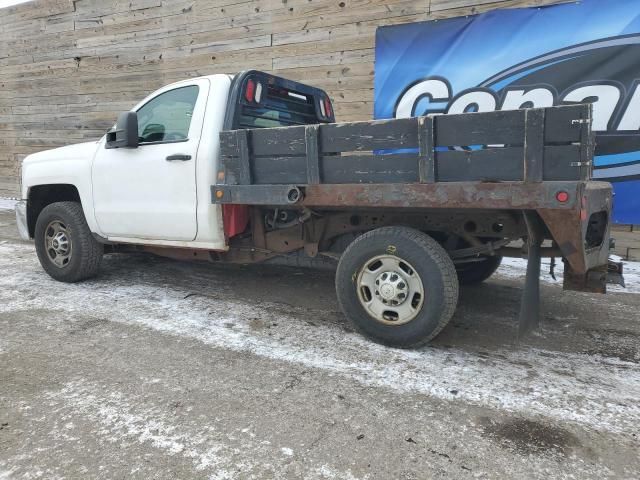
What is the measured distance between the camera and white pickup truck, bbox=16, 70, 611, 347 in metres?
2.71

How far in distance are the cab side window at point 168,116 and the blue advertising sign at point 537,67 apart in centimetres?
353

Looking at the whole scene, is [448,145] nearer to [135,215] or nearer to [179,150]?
[179,150]

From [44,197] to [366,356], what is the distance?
4168mm

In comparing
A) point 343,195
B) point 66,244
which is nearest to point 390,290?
point 343,195

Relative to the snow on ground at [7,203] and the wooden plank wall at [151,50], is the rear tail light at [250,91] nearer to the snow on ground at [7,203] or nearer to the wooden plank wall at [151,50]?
the wooden plank wall at [151,50]

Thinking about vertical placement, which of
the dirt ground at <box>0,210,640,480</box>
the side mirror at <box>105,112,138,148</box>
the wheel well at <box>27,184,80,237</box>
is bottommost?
the dirt ground at <box>0,210,640,480</box>

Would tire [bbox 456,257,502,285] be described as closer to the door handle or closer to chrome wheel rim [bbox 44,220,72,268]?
the door handle

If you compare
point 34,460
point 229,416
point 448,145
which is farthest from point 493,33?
point 34,460

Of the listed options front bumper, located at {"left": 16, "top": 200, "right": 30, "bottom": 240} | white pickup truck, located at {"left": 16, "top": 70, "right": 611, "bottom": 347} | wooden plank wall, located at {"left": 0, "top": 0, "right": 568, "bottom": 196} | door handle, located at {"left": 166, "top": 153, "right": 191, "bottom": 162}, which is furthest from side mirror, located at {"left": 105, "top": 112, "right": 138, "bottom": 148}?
wooden plank wall, located at {"left": 0, "top": 0, "right": 568, "bottom": 196}

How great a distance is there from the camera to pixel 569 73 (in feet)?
18.4

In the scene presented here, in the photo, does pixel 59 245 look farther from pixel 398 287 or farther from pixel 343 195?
pixel 398 287

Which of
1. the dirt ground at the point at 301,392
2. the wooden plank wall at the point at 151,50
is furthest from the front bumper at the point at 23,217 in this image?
the wooden plank wall at the point at 151,50

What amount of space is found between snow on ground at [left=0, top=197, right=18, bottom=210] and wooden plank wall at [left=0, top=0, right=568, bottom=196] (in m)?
0.27

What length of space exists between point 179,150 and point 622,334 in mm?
3797
